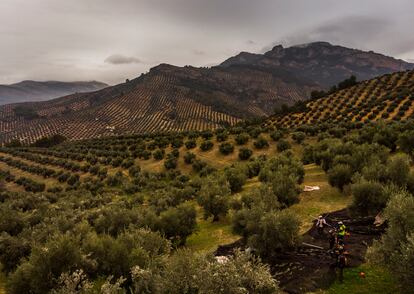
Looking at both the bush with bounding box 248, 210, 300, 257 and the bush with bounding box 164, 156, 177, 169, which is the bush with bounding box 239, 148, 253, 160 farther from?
the bush with bounding box 248, 210, 300, 257

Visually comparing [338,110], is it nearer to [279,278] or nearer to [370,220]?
[370,220]

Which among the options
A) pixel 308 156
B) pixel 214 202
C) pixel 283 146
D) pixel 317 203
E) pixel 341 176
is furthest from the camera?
pixel 283 146

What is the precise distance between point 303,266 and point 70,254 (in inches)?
497

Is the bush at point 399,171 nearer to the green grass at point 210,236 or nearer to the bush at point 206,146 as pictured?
the green grass at point 210,236

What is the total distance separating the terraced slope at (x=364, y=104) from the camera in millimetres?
77062

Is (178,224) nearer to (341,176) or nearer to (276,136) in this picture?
(341,176)

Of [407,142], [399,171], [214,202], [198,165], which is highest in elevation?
[407,142]

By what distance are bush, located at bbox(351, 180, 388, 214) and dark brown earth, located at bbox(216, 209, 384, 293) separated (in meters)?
0.83

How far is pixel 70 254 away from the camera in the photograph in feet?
54.1

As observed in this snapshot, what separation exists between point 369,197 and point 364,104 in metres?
82.1

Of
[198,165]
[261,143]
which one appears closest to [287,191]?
[198,165]

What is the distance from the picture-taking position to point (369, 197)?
2236 cm

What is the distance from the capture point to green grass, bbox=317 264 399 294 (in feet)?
46.8

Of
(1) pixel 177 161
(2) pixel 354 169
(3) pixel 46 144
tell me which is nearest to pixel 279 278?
(2) pixel 354 169
